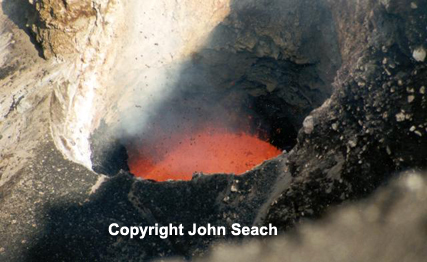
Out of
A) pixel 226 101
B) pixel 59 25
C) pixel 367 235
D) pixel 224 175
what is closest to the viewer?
pixel 367 235

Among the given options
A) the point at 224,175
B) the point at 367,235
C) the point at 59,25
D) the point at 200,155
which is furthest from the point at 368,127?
the point at 200,155

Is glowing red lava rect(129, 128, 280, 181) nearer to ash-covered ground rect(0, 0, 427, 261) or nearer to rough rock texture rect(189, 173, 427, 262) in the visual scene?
ash-covered ground rect(0, 0, 427, 261)

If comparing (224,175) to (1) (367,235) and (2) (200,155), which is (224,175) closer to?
(1) (367,235)

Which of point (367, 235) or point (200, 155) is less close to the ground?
point (367, 235)

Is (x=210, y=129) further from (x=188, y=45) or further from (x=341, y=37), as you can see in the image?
(x=341, y=37)

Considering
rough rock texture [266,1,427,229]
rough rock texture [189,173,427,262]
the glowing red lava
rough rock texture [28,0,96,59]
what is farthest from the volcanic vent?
rough rock texture [189,173,427,262]

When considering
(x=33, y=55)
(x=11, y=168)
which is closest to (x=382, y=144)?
(x=11, y=168)
